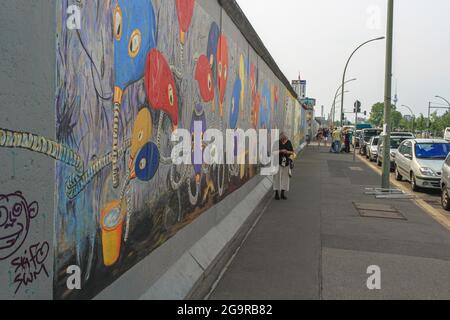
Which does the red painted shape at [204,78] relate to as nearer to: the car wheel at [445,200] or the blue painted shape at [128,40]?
the blue painted shape at [128,40]

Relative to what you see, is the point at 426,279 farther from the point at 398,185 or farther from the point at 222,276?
the point at 398,185

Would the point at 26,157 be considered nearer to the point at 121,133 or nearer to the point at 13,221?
the point at 13,221

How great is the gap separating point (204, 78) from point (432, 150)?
10824 mm

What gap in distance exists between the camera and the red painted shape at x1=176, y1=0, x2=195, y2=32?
494 cm

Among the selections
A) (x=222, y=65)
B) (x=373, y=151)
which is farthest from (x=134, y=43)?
(x=373, y=151)

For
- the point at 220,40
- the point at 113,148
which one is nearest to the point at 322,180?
the point at 220,40

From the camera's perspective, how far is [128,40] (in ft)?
11.7

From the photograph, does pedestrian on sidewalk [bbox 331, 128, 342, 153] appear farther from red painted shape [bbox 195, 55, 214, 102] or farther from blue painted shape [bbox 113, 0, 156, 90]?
blue painted shape [bbox 113, 0, 156, 90]

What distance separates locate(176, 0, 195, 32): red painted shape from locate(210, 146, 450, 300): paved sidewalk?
289cm

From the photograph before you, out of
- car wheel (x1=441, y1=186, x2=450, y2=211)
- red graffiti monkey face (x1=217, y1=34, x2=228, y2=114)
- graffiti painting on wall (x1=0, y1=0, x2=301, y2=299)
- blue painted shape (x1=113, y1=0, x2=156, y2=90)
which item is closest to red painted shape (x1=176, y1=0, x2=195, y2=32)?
graffiti painting on wall (x1=0, y1=0, x2=301, y2=299)

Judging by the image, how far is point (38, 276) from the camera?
100 inches

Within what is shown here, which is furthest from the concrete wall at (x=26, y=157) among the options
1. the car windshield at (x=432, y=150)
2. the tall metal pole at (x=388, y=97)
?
the car windshield at (x=432, y=150)
